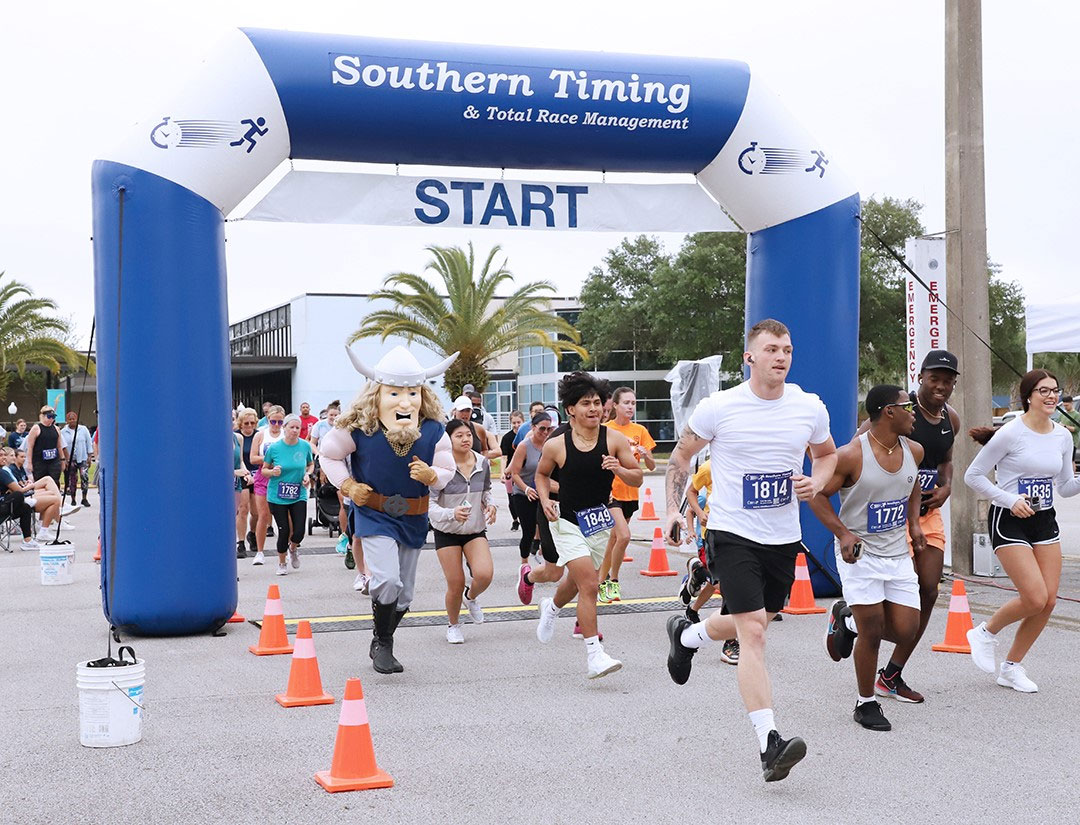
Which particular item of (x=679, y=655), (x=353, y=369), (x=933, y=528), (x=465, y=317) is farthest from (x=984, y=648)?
(x=353, y=369)

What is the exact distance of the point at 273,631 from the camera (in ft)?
27.4

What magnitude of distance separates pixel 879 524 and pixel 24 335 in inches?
1737

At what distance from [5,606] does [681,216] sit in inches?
271

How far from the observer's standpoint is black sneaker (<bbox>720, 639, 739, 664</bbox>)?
25.4ft

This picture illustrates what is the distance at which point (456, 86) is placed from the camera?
30.4 ft

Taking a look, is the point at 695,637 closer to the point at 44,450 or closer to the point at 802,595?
the point at 802,595

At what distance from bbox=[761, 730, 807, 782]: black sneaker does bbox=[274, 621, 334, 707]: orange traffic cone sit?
2719 mm

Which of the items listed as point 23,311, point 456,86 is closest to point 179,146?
point 456,86

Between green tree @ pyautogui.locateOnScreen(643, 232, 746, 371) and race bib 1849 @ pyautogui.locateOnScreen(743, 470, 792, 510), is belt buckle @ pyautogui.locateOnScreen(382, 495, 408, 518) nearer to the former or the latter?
race bib 1849 @ pyautogui.locateOnScreen(743, 470, 792, 510)

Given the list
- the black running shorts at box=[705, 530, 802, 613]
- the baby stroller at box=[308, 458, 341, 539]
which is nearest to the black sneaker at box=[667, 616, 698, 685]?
the black running shorts at box=[705, 530, 802, 613]

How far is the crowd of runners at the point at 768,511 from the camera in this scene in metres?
5.54

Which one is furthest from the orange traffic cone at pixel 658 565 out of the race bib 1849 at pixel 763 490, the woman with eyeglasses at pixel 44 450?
the woman with eyeglasses at pixel 44 450

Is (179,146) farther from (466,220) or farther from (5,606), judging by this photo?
(5,606)

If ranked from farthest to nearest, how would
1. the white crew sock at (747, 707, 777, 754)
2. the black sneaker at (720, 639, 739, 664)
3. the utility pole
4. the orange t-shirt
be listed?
1. the utility pole
2. the orange t-shirt
3. the black sneaker at (720, 639, 739, 664)
4. the white crew sock at (747, 707, 777, 754)
